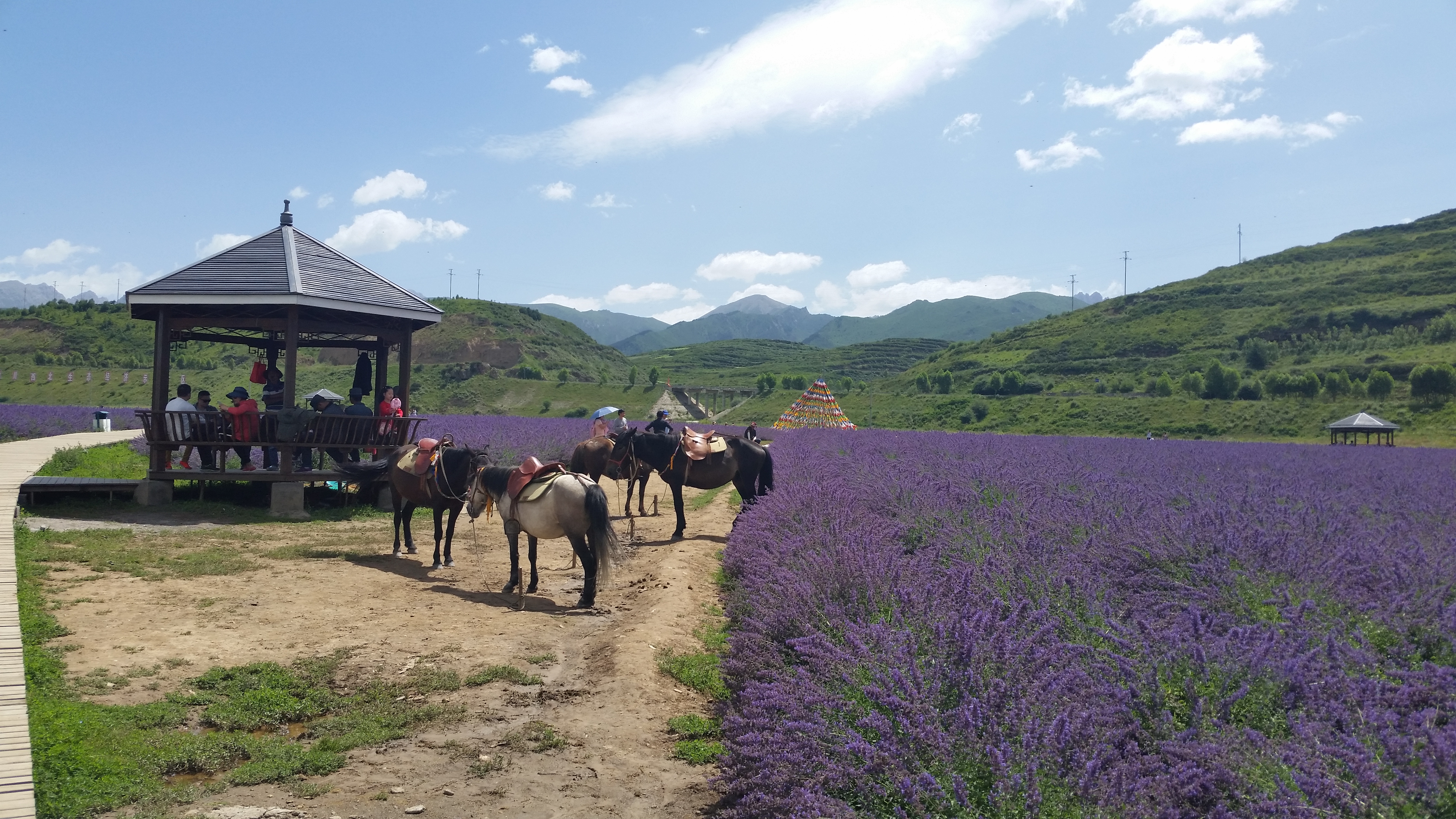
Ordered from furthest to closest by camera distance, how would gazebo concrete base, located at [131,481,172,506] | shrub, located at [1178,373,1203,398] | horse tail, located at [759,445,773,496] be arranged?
1. shrub, located at [1178,373,1203,398]
2. gazebo concrete base, located at [131,481,172,506]
3. horse tail, located at [759,445,773,496]

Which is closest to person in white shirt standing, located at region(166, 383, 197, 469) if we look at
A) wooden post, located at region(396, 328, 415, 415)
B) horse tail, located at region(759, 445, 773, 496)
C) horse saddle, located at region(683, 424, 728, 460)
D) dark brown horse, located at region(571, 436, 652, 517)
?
wooden post, located at region(396, 328, 415, 415)

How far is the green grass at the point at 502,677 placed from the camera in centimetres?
524

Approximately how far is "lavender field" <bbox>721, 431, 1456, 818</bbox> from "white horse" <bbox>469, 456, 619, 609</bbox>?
151cm

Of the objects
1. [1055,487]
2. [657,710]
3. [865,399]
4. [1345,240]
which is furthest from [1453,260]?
[657,710]

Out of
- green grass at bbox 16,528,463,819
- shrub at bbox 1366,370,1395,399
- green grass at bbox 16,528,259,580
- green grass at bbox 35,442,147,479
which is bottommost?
green grass at bbox 16,528,463,819

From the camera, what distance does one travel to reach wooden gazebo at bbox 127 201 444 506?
10961 mm

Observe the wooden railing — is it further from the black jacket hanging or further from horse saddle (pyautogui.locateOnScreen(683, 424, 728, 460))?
horse saddle (pyautogui.locateOnScreen(683, 424, 728, 460))

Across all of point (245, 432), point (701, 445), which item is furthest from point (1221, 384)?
point (245, 432)

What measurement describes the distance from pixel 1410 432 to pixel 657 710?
44.9m

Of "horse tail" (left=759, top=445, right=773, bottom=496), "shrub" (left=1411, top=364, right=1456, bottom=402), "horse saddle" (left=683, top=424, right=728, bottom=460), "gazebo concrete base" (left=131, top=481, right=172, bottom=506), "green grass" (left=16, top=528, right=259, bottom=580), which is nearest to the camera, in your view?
"green grass" (left=16, top=528, right=259, bottom=580)

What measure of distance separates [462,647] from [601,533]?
1.66 metres

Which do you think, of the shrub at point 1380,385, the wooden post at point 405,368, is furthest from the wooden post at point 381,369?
the shrub at point 1380,385

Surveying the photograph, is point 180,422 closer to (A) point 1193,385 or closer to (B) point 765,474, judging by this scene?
(B) point 765,474

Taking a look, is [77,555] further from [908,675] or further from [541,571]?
[908,675]
